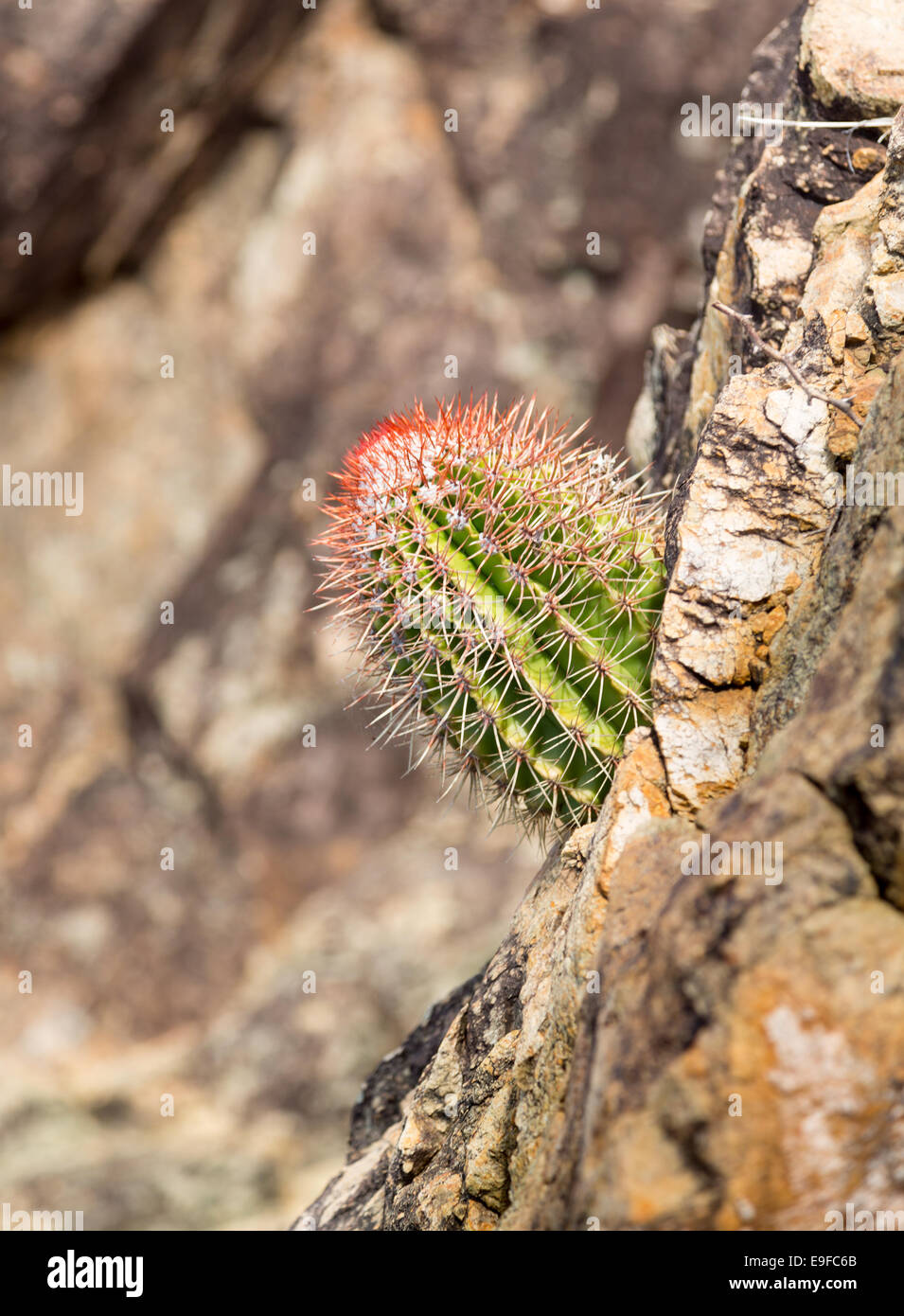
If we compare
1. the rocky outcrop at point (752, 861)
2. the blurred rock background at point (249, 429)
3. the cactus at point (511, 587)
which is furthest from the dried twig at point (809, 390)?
the blurred rock background at point (249, 429)

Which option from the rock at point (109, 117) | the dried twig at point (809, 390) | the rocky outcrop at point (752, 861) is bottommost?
the rocky outcrop at point (752, 861)

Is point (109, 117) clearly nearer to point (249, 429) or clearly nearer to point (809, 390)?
point (249, 429)

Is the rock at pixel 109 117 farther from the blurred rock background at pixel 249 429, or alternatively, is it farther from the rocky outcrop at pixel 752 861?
the rocky outcrop at pixel 752 861

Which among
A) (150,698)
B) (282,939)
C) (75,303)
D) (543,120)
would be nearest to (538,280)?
(543,120)

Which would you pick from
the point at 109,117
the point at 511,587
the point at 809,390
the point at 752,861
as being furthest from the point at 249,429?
the point at 752,861

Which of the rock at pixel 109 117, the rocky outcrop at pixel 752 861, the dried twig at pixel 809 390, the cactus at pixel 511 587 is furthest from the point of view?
the rock at pixel 109 117
